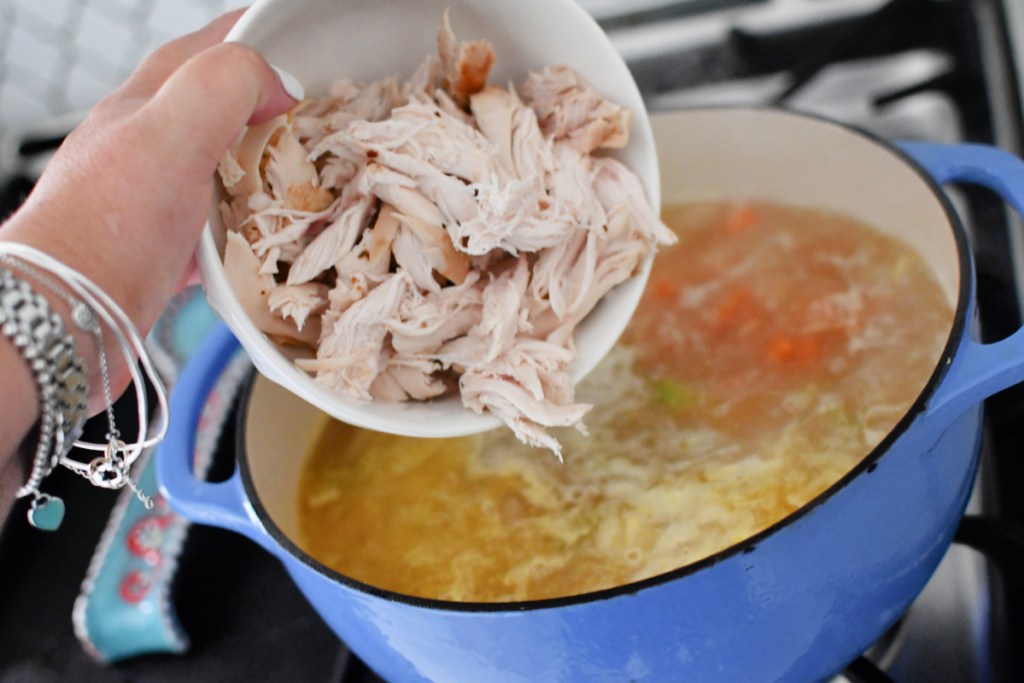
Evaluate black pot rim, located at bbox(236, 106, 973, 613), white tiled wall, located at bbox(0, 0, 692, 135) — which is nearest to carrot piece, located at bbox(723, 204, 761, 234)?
black pot rim, located at bbox(236, 106, 973, 613)

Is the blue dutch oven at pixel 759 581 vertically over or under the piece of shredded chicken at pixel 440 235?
under

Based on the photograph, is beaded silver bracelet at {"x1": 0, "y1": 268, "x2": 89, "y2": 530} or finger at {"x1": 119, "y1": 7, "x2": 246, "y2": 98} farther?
finger at {"x1": 119, "y1": 7, "x2": 246, "y2": 98}

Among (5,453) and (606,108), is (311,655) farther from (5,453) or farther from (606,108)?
(606,108)

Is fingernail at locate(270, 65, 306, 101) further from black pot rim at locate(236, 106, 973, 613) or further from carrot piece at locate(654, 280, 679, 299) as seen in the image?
carrot piece at locate(654, 280, 679, 299)

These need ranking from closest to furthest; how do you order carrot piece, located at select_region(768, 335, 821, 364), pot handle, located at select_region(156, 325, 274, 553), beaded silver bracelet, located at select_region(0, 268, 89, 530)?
beaded silver bracelet, located at select_region(0, 268, 89, 530) < pot handle, located at select_region(156, 325, 274, 553) < carrot piece, located at select_region(768, 335, 821, 364)

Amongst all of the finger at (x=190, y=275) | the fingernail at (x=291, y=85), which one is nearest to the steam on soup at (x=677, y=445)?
the finger at (x=190, y=275)

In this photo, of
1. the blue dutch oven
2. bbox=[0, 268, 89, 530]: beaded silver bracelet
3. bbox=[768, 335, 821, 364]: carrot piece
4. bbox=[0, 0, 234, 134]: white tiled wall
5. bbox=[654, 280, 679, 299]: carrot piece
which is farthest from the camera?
bbox=[0, 0, 234, 134]: white tiled wall

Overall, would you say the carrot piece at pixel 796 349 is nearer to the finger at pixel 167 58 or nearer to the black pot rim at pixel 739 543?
the black pot rim at pixel 739 543
